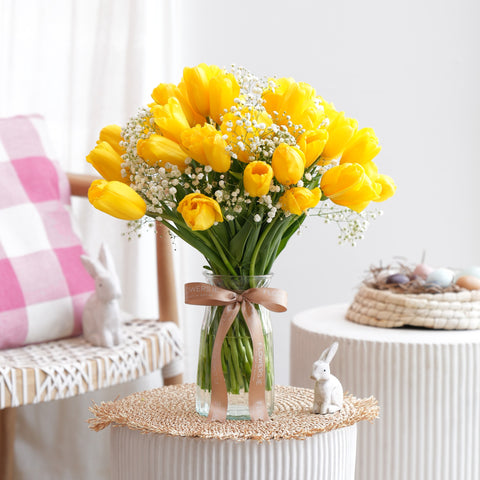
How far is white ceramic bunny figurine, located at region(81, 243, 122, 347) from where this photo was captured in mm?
1236

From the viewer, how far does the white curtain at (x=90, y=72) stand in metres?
1.74

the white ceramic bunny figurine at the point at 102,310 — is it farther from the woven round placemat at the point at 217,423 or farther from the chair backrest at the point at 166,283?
the woven round placemat at the point at 217,423

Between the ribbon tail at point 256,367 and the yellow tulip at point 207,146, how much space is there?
0.17 metres

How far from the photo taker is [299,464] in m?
0.74

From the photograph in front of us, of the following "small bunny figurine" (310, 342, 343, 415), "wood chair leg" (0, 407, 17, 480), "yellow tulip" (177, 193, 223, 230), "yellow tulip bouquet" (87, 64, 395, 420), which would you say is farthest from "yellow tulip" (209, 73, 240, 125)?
"wood chair leg" (0, 407, 17, 480)

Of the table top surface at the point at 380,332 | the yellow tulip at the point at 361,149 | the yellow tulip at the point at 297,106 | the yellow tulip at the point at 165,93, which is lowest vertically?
the table top surface at the point at 380,332

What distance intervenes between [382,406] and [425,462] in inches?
4.6

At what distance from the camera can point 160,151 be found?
0.74 metres

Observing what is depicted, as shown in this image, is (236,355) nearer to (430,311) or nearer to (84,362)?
(84,362)

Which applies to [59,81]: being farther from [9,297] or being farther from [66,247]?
[9,297]

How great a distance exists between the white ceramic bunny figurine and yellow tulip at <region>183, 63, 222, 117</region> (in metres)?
0.54

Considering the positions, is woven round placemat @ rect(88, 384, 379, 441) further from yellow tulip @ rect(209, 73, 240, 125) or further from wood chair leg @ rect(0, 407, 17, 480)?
wood chair leg @ rect(0, 407, 17, 480)

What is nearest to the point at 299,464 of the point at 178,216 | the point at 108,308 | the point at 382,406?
the point at 178,216

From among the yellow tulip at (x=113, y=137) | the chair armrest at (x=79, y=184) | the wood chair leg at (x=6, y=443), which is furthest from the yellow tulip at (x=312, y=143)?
the wood chair leg at (x=6, y=443)
